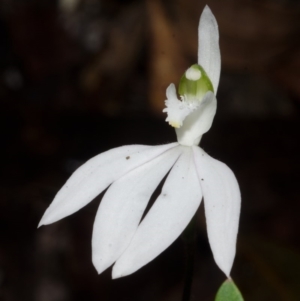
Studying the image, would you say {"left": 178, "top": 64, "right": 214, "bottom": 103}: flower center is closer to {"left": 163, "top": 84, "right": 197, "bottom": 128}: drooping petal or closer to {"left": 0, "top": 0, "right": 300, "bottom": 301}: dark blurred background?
{"left": 163, "top": 84, "right": 197, "bottom": 128}: drooping petal

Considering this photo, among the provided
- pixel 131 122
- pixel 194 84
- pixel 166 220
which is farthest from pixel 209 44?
pixel 131 122

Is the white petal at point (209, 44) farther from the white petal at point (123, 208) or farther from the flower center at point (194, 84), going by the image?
the white petal at point (123, 208)

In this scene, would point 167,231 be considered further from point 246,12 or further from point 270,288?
point 246,12

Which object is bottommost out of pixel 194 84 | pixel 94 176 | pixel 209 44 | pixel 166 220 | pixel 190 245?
pixel 190 245

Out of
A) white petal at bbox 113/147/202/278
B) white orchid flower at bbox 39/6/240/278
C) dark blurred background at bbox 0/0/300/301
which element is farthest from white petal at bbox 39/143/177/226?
dark blurred background at bbox 0/0/300/301

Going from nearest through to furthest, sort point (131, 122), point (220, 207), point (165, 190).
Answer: point (220, 207) < point (165, 190) < point (131, 122)

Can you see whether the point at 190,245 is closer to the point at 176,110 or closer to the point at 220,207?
the point at 220,207

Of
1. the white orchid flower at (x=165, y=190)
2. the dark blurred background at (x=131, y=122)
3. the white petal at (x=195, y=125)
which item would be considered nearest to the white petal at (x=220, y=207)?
the white orchid flower at (x=165, y=190)

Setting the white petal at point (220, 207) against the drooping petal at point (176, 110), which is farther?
the drooping petal at point (176, 110)
